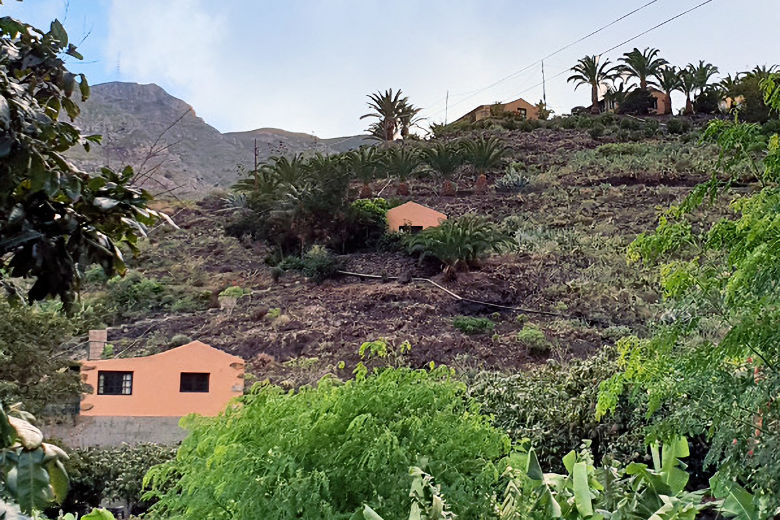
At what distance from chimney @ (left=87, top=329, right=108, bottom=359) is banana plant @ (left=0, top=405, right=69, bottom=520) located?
9.82m

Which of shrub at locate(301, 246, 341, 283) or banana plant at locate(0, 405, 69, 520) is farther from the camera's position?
shrub at locate(301, 246, 341, 283)

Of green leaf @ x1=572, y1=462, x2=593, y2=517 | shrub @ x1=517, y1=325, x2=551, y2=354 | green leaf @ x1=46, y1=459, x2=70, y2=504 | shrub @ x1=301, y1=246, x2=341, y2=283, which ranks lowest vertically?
green leaf @ x1=572, y1=462, x2=593, y2=517

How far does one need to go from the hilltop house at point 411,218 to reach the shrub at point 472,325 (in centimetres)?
499

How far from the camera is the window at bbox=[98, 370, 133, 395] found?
1019 centimetres

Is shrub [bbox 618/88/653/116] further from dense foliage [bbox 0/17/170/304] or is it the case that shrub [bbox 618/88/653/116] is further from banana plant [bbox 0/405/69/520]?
banana plant [bbox 0/405/69/520]

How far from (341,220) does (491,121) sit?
57.8 feet

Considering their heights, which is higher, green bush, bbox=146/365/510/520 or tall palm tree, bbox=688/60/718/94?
tall palm tree, bbox=688/60/718/94

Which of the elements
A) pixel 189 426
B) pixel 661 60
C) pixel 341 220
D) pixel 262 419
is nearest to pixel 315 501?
pixel 262 419

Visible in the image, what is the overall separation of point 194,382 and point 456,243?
6.67m

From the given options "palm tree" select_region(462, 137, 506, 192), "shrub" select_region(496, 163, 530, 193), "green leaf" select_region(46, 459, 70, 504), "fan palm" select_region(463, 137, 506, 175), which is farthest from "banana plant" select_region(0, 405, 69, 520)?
"fan palm" select_region(463, 137, 506, 175)

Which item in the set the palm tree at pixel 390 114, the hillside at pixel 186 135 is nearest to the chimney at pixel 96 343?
the hillside at pixel 186 135

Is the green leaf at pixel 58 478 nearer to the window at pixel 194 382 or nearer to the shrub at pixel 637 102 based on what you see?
the window at pixel 194 382

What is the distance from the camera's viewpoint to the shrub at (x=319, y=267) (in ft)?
50.3

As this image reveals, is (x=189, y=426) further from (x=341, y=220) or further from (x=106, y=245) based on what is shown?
(x=341, y=220)
